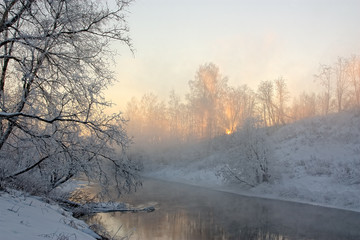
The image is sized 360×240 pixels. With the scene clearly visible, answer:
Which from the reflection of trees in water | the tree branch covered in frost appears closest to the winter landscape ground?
the tree branch covered in frost

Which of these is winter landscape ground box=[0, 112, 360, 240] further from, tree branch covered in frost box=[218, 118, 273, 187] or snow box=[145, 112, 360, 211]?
tree branch covered in frost box=[218, 118, 273, 187]

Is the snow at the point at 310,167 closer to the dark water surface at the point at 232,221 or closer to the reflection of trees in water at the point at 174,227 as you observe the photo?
the dark water surface at the point at 232,221

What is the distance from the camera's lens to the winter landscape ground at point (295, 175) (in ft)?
21.0

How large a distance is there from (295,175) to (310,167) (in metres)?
1.64

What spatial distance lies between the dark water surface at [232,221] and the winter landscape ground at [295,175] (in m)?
2.80

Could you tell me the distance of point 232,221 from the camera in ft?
50.9

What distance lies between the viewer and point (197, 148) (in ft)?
165

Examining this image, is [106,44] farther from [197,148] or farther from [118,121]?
[197,148]

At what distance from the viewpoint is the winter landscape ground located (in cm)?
640

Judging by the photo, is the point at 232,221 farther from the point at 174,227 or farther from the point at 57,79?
the point at 57,79

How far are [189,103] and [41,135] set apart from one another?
46660mm

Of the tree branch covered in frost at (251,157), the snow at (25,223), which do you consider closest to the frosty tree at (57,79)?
the snow at (25,223)

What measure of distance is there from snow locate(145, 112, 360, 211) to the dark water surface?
241cm

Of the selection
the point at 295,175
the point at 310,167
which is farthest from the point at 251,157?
the point at 310,167
